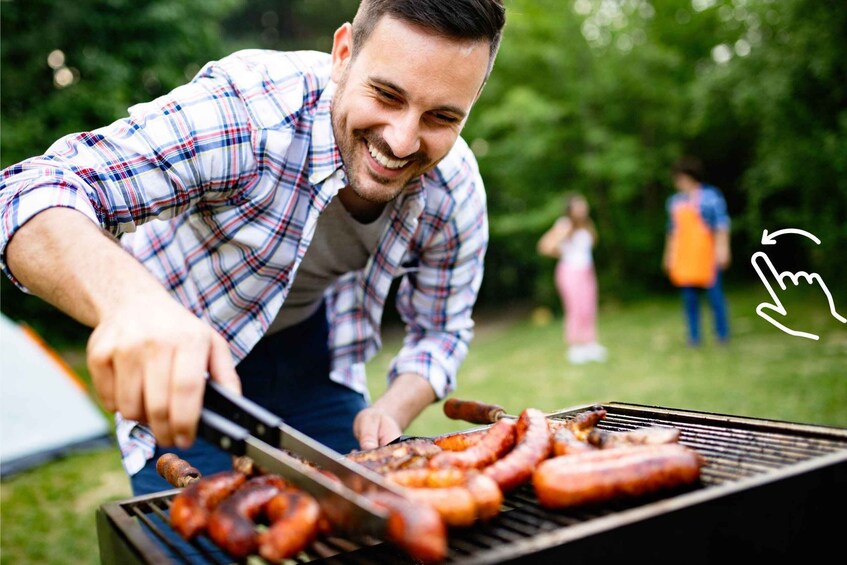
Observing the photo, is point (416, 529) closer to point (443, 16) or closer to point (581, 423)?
point (581, 423)

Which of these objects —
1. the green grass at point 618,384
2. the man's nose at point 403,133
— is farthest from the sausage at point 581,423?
the green grass at point 618,384

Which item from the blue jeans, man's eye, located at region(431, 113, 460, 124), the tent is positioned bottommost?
the tent

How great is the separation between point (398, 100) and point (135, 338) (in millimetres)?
1280

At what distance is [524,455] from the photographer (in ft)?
5.44

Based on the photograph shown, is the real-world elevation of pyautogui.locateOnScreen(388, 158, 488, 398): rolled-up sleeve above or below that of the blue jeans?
above

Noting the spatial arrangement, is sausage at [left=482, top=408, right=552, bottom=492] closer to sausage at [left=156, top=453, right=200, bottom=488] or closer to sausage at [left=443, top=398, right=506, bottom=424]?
sausage at [left=443, top=398, right=506, bottom=424]

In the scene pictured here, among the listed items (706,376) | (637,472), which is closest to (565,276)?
(706,376)

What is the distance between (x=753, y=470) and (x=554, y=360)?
9.14 metres

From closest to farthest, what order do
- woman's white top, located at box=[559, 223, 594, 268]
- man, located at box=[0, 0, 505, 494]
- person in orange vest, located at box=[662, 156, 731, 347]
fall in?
man, located at box=[0, 0, 505, 494], person in orange vest, located at box=[662, 156, 731, 347], woman's white top, located at box=[559, 223, 594, 268]

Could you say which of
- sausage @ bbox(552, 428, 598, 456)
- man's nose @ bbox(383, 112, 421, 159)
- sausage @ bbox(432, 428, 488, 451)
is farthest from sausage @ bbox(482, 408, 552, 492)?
man's nose @ bbox(383, 112, 421, 159)

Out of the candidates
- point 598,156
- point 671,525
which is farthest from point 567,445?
point 598,156

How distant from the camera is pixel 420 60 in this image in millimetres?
2123

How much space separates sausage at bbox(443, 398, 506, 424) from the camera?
231 centimetres

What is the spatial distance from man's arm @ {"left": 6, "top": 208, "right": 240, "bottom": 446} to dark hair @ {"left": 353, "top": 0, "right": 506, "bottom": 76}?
45.2 inches
